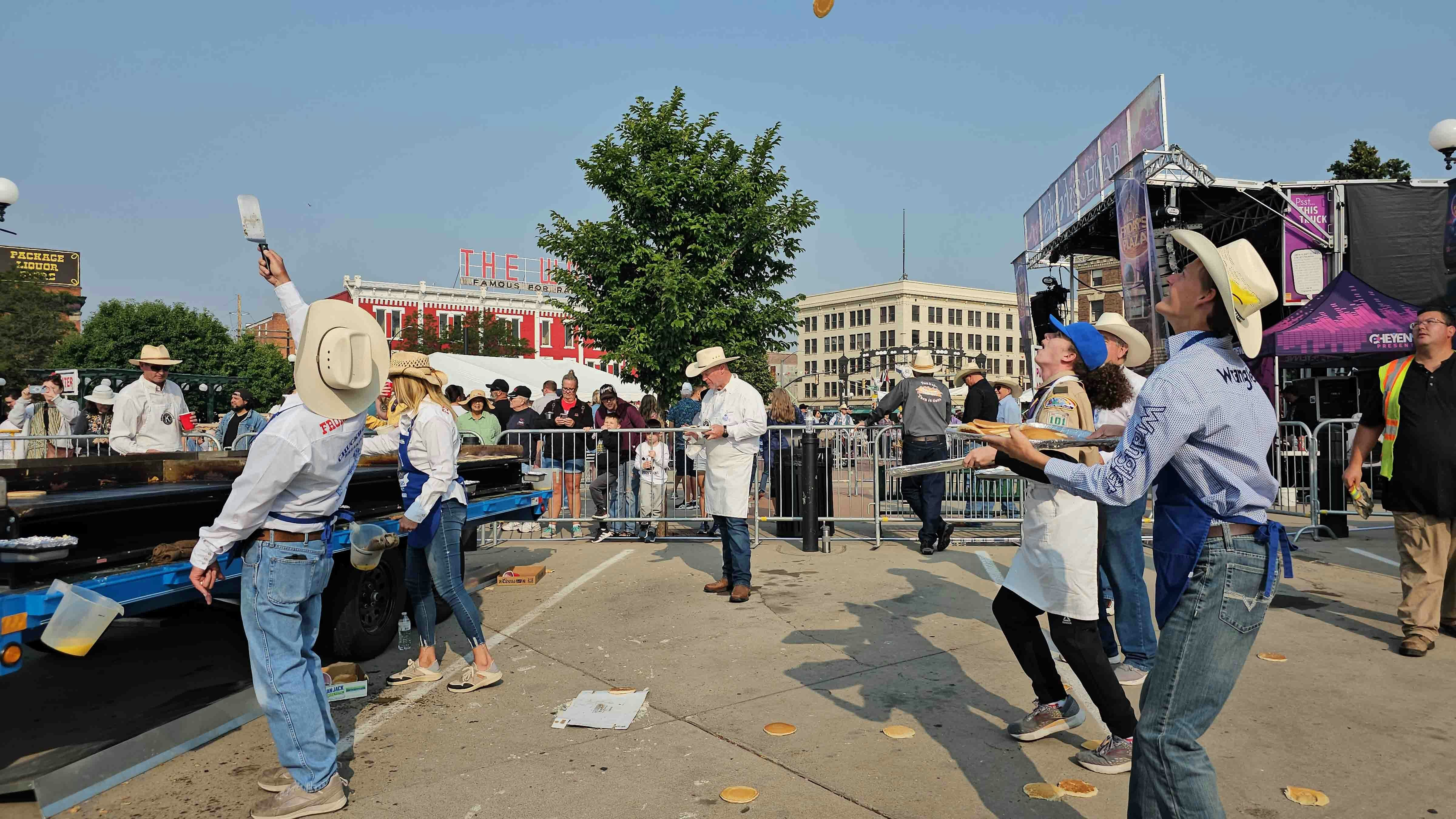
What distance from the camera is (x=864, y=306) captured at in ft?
357

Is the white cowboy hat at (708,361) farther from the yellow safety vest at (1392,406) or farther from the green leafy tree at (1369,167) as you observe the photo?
the green leafy tree at (1369,167)

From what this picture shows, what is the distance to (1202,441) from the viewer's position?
251cm

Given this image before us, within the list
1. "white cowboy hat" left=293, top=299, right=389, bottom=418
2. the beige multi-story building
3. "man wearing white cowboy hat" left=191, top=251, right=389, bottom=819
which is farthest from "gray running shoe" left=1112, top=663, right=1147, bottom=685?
the beige multi-story building

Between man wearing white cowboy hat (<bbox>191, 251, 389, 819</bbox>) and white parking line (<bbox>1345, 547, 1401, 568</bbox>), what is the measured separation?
30.3ft

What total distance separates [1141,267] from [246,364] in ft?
189

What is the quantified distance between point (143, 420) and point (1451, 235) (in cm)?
2075

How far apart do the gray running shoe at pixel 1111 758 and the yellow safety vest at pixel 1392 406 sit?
3500mm

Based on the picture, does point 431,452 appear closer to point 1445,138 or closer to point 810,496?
point 810,496

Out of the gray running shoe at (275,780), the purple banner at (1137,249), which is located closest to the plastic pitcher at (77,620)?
the gray running shoe at (275,780)

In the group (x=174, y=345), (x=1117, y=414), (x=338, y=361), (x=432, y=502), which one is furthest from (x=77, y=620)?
Result: (x=174, y=345)

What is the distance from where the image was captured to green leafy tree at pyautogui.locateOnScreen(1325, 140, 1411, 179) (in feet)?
72.8

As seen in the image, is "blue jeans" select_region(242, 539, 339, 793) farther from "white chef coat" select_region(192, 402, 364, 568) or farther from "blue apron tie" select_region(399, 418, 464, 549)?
"blue apron tie" select_region(399, 418, 464, 549)

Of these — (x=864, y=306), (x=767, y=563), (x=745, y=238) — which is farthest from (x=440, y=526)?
(x=864, y=306)

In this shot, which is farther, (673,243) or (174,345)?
(174,345)
